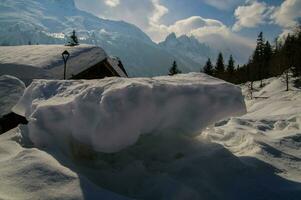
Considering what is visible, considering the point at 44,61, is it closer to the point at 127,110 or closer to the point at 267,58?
the point at 127,110

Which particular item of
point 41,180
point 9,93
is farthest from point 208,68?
point 41,180

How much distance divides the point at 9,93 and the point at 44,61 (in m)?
14.9

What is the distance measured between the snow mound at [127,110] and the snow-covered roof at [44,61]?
56.4ft

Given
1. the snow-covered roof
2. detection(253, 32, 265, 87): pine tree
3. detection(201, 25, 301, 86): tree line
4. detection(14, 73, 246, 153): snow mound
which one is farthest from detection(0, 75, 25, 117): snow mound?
detection(253, 32, 265, 87): pine tree

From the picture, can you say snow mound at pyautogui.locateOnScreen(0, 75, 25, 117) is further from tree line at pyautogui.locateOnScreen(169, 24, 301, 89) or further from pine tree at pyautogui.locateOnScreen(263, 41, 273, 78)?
pine tree at pyautogui.locateOnScreen(263, 41, 273, 78)

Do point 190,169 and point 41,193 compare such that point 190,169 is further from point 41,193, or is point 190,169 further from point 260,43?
point 260,43

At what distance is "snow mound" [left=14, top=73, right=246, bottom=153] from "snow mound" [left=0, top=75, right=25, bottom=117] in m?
3.52

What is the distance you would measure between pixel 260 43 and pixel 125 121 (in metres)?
71.0

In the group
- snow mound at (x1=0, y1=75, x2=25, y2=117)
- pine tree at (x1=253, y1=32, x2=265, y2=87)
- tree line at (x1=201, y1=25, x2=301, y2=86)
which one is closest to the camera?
snow mound at (x1=0, y1=75, x2=25, y2=117)

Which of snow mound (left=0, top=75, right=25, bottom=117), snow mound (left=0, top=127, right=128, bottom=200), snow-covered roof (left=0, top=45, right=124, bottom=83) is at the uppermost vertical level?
snow-covered roof (left=0, top=45, right=124, bottom=83)

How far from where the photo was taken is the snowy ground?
346 centimetres

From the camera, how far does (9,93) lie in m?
8.28

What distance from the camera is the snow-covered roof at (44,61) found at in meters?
21.3

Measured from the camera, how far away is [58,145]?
13.7 ft
